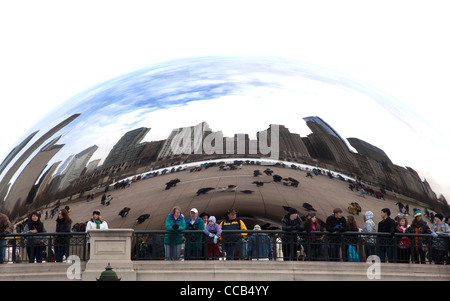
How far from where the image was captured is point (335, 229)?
18406 millimetres

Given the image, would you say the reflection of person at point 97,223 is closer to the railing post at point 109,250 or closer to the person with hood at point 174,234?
the railing post at point 109,250

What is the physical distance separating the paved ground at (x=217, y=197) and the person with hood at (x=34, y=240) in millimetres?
1059

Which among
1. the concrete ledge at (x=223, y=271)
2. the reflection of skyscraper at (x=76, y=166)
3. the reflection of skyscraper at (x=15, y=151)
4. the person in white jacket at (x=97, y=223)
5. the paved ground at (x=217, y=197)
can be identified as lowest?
the concrete ledge at (x=223, y=271)

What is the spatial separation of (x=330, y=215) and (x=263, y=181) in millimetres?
1553

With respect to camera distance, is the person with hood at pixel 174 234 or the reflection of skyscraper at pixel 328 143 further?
the reflection of skyscraper at pixel 328 143

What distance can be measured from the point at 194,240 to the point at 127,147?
2.53 meters

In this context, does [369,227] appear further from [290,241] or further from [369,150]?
[369,150]

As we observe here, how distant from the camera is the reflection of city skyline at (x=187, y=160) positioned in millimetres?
18906

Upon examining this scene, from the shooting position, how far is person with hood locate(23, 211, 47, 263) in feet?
60.9

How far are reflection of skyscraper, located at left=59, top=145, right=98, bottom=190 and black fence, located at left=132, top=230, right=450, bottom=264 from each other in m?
2.22

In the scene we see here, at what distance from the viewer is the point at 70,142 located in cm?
2030

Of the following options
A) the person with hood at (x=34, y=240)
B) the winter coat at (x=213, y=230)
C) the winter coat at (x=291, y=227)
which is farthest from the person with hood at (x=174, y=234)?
the person with hood at (x=34, y=240)

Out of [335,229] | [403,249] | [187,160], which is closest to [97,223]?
[187,160]
